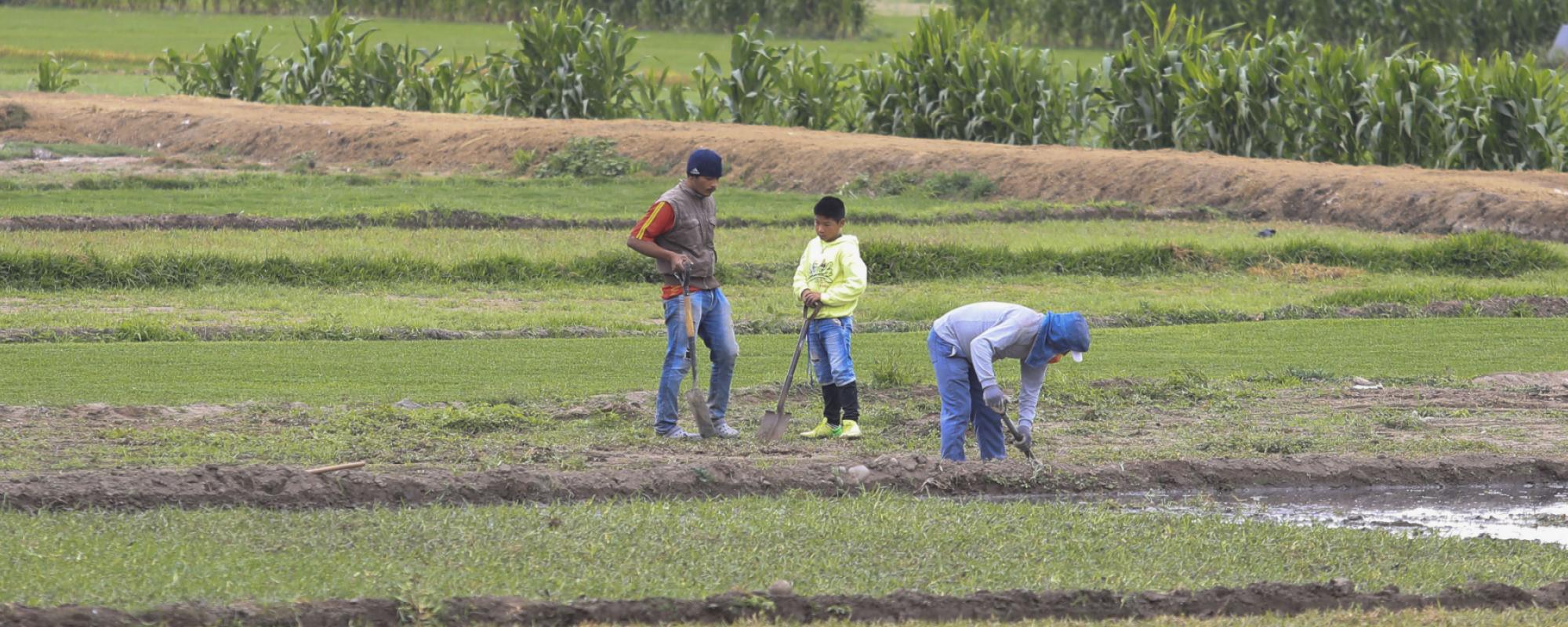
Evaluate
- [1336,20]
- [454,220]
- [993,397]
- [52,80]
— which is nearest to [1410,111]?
[454,220]

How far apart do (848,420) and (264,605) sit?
5.28 meters

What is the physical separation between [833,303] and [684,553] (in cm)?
367

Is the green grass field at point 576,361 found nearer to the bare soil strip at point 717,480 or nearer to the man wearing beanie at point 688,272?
the man wearing beanie at point 688,272

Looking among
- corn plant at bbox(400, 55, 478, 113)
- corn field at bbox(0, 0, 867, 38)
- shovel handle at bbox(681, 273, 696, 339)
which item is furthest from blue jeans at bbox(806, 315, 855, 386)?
corn field at bbox(0, 0, 867, 38)

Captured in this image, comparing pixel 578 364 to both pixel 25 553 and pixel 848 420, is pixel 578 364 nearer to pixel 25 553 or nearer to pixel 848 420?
pixel 848 420

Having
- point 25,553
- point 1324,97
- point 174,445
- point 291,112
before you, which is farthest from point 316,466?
point 291,112

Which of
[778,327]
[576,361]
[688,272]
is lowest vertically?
[778,327]

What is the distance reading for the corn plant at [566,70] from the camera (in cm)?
3369

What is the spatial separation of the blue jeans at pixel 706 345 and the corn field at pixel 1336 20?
30.4 metres

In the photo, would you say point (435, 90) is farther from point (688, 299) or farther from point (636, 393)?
point (688, 299)

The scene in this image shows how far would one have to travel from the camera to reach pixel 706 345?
11.0 metres

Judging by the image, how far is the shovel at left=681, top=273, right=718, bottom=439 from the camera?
35.0ft

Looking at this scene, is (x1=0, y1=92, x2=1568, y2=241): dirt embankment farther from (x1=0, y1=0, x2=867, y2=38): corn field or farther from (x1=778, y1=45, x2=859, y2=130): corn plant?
(x1=0, y1=0, x2=867, y2=38): corn field

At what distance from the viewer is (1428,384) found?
44.8 ft
